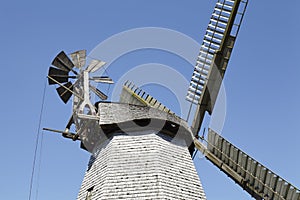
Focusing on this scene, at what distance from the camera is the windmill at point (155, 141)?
33.6ft

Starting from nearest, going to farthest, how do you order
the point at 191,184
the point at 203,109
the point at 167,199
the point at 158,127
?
the point at 167,199
the point at 191,184
the point at 158,127
the point at 203,109

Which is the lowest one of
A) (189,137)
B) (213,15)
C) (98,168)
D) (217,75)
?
(98,168)

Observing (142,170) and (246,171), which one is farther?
(246,171)

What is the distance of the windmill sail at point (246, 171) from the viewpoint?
10.2m

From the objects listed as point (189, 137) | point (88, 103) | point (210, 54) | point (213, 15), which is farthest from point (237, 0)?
point (88, 103)

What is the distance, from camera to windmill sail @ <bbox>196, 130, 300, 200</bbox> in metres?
10.2

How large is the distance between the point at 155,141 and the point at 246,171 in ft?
8.93

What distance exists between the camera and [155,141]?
11211 mm

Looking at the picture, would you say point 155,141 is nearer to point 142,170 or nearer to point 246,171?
point 142,170

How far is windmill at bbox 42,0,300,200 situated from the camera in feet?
33.6

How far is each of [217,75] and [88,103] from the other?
4324 millimetres

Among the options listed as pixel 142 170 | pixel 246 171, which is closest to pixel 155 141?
pixel 142 170

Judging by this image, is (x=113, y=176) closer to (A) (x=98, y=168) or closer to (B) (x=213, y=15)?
(A) (x=98, y=168)

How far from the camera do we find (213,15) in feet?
45.1
